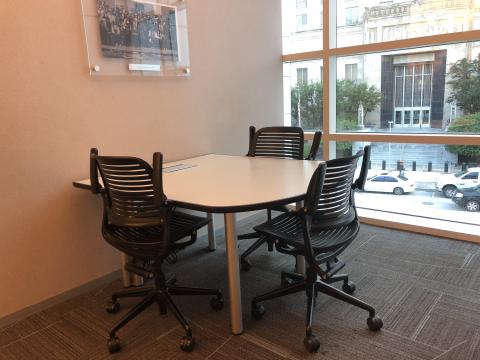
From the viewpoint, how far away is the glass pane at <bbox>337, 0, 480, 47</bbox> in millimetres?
2918

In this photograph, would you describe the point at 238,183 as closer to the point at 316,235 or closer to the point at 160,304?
the point at 316,235

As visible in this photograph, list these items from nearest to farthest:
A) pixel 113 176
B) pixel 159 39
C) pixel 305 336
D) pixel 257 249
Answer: pixel 113 176 → pixel 305 336 → pixel 159 39 → pixel 257 249

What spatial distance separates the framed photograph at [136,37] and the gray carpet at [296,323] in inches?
60.8

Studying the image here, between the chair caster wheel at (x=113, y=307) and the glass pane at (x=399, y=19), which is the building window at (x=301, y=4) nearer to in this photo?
the glass pane at (x=399, y=19)

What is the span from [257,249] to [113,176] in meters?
1.64

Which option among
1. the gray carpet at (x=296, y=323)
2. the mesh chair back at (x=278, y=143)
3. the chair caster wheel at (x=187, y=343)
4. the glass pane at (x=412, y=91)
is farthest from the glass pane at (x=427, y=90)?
the chair caster wheel at (x=187, y=343)

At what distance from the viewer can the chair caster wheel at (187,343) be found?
1889 millimetres

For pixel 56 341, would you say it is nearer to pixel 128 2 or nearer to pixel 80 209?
pixel 80 209

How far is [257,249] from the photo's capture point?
10.3 feet

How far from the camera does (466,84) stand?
3025mm

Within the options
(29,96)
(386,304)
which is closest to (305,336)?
(386,304)

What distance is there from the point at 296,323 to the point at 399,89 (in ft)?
Result: 7.78

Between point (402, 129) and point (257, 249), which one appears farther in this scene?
point (402, 129)

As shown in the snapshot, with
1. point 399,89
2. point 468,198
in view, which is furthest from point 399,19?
point 468,198
